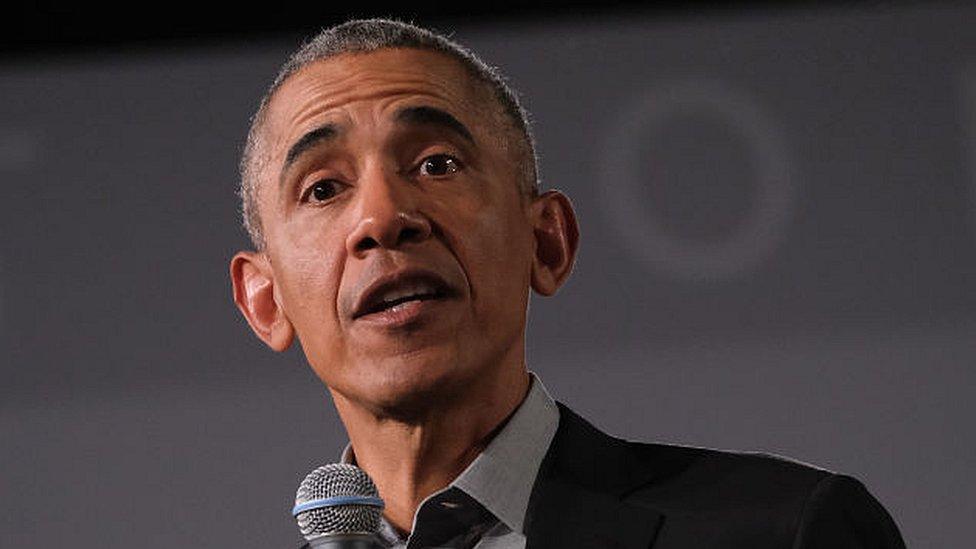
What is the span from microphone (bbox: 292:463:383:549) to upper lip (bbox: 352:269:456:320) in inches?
11.4

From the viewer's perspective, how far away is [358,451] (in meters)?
2.06

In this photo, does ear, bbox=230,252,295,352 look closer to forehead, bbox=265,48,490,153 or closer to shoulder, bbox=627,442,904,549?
forehead, bbox=265,48,490,153

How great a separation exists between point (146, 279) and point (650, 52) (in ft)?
4.03

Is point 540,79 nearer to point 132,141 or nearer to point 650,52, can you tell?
point 650,52

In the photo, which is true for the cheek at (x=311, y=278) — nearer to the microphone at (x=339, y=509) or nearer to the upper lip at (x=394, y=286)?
the upper lip at (x=394, y=286)

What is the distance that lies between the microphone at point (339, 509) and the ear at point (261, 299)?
0.52 m

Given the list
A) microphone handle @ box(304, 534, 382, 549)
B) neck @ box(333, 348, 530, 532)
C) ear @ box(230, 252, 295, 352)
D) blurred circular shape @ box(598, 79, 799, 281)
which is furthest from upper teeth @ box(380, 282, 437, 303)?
blurred circular shape @ box(598, 79, 799, 281)

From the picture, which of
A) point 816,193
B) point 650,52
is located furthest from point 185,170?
point 816,193

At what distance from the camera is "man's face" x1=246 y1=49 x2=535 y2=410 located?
187 cm

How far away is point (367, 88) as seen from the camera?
2029 millimetres

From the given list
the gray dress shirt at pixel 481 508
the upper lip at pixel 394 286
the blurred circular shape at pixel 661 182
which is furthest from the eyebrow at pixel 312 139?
the blurred circular shape at pixel 661 182

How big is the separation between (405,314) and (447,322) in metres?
0.05

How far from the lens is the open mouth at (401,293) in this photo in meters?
1.86

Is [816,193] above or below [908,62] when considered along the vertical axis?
below
